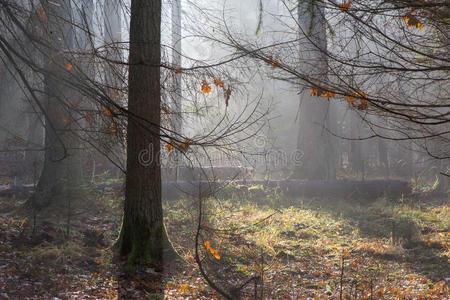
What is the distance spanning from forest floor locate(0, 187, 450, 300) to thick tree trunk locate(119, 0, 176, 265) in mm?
362

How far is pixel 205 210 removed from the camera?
7.05 meters

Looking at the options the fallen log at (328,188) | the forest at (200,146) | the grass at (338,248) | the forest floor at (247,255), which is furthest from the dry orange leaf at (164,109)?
the fallen log at (328,188)

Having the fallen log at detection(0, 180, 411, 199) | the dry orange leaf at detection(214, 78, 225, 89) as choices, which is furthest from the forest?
the fallen log at detection(0, 180, 411, 199)

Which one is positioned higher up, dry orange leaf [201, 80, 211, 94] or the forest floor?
dry orange leaf [201, 80, 211, 94]

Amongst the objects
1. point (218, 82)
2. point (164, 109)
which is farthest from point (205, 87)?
point (164, 109)

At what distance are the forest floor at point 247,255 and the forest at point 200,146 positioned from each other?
33 mm

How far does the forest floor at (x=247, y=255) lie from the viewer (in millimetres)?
4602

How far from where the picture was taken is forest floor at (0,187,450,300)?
181 inches

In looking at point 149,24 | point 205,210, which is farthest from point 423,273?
point 149,24

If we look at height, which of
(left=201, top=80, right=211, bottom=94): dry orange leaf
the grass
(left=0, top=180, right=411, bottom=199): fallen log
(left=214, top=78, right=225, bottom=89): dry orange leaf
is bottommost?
the grass

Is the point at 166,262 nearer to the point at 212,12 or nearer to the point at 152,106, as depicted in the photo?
the point at 152,106

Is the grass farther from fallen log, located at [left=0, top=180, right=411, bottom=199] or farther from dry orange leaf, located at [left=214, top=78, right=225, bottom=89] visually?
dry orange leaf, located at [left=214, top=78, right=225, bottom=89]

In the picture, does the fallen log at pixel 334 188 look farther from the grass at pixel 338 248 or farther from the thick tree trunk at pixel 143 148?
the thick tree trunk at pixel 143 148

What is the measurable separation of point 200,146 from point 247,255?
2237mm
